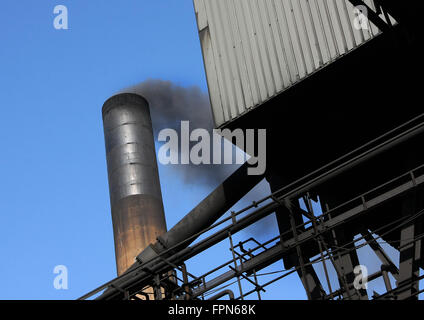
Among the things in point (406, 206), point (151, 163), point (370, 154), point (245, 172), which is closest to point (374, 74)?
point (370, 154)

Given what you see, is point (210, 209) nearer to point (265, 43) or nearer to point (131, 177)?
point (265, 43)

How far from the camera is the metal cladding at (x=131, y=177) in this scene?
22.8 metres

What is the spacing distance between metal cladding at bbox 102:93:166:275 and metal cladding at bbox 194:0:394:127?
7.61 meters

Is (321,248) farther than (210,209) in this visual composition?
No

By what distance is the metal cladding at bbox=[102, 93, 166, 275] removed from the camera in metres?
22.8

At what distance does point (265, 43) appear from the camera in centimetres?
1625

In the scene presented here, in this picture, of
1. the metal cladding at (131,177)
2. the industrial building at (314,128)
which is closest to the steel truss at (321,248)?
the industrial building at (314,128)

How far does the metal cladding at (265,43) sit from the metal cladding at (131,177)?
7606 mm

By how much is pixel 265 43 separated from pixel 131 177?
371 inches

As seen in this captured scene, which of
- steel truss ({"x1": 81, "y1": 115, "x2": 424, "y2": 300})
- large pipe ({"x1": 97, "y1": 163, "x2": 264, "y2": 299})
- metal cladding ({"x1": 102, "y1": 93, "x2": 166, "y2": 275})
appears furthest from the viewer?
metal cladding ({"x1": 102, "y1": 93, "x2": 166, "y2": 275})
